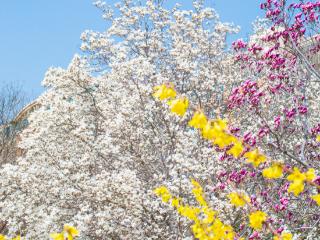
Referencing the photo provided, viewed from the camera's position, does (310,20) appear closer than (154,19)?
Yes

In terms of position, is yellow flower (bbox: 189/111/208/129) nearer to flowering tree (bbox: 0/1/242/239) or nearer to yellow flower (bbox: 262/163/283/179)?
yellow flower (bbox: 262/163/283/179)

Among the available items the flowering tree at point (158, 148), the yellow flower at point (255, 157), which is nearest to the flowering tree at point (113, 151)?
the flowering tree at point (158, 148)

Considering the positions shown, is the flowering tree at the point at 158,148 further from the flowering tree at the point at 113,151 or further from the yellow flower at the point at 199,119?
the yellow flower at the point at 199,119

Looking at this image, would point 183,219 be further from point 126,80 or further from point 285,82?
point 126,80

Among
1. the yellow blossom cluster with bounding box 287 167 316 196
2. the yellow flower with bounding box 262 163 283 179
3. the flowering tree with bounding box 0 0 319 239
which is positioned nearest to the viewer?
the yellow blossom cluster with bounding box 287 167 316 196

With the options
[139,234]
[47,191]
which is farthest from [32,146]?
[139,234]

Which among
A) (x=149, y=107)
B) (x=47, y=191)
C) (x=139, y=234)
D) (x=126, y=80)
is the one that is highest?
(x=126, y=80)

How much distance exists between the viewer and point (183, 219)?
9.30 meters

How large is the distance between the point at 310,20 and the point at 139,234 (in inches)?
231

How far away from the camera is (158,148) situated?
37.4ft

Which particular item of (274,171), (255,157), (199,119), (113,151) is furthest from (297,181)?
(113,151)

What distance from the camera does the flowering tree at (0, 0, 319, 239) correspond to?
345 inches

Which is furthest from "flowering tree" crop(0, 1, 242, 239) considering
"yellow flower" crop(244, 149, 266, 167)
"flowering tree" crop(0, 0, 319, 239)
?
"yellow flower" crop(244, 149, 266, 167)

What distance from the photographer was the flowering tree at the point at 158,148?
8773 mm
